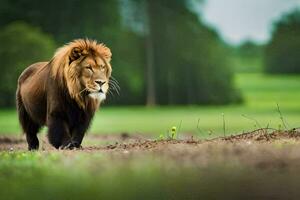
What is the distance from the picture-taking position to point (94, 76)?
963 cm

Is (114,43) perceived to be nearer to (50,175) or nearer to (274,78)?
(274,78)

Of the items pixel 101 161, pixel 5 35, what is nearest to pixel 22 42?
pixel 5 35

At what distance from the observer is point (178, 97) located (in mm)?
42219

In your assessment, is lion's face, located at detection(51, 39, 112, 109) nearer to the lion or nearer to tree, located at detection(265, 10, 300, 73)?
the lion

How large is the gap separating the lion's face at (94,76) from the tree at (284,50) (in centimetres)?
3442

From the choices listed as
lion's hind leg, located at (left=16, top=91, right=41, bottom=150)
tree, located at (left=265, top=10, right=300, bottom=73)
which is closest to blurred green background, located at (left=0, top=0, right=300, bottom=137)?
tree, located at (left=265, top=10, right=300, bottom=73)

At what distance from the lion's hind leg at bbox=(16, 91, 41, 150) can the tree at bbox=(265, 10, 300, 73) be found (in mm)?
33068

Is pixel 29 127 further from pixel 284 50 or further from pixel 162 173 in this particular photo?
pixel 284 50

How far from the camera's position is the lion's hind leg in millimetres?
11375

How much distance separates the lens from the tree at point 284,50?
44.0 meters

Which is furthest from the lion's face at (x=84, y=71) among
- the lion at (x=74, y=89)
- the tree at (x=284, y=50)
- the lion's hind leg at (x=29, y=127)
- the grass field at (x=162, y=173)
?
the tree at (x=284, y=50)

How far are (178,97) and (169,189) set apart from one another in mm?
35558

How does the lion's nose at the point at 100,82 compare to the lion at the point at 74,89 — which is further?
the lion at the point at 74,89

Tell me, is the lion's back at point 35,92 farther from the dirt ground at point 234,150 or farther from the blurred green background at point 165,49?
the blurred green background at point 165,49
